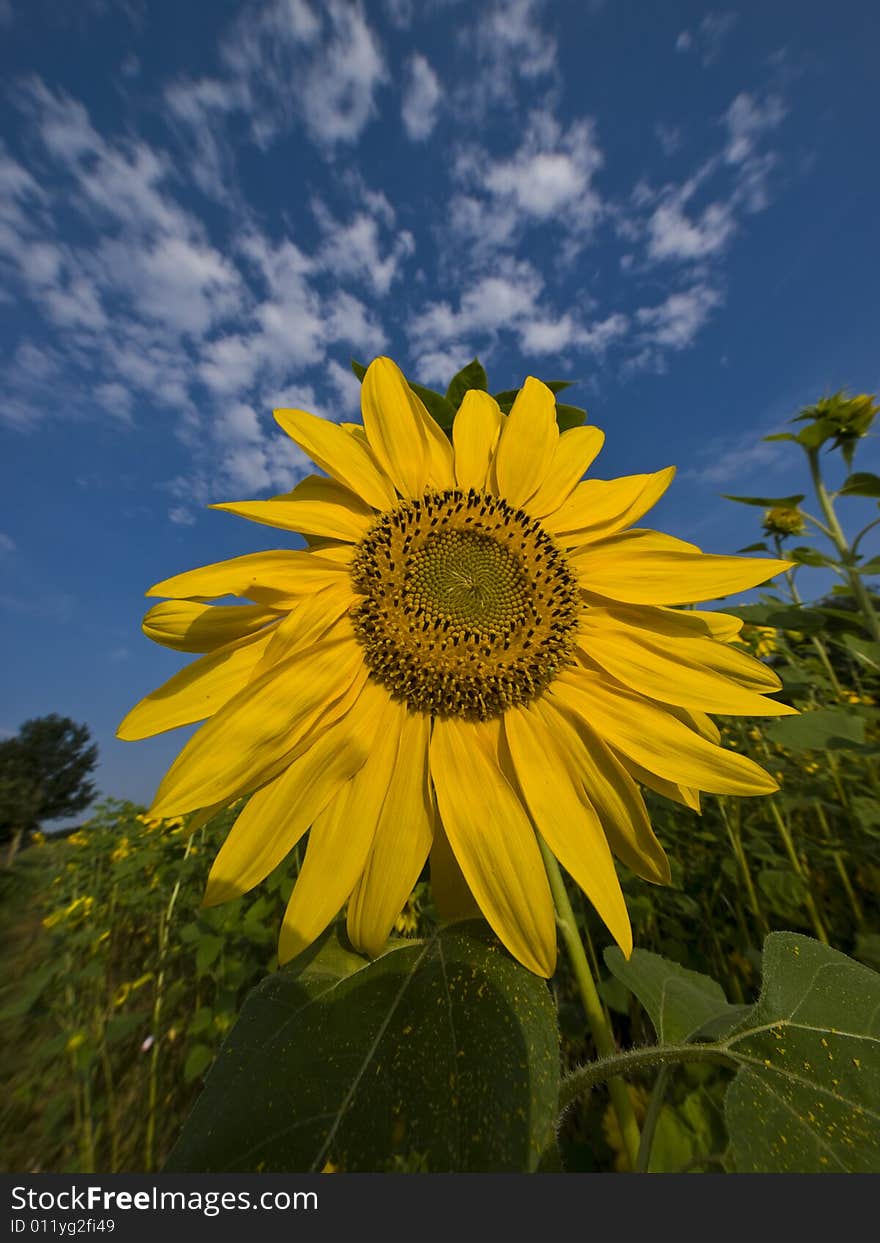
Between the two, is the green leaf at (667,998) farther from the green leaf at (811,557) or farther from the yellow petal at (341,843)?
the green leaf at (811,557)

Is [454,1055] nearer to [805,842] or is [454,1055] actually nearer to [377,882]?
[377,882]

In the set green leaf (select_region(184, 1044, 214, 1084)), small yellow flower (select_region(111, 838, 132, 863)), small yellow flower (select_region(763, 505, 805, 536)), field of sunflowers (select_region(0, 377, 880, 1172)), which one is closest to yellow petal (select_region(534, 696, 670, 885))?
field of sunflowers (select_region(0, 377, 880, 1172))

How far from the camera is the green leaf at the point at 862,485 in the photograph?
2207 mm

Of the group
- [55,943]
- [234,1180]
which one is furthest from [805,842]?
[55,943]

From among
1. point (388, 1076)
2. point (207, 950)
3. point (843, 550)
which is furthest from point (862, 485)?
point (207, 950)

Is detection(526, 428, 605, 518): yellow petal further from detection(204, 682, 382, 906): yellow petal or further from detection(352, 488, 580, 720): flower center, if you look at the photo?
detection(204, 682, 382, 906): yellow petal

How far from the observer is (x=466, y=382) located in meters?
1.31

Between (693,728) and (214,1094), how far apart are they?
970 mm

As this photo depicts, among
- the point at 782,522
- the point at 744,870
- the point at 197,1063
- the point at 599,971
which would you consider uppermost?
the point at 782,522

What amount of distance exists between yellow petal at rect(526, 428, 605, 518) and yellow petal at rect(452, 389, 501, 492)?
0.14 m

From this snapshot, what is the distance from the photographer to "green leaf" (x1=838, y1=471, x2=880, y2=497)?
7.24ft

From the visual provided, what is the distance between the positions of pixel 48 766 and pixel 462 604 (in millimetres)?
42427

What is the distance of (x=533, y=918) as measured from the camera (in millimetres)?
828

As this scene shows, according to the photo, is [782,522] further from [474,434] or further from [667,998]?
[667,998]
